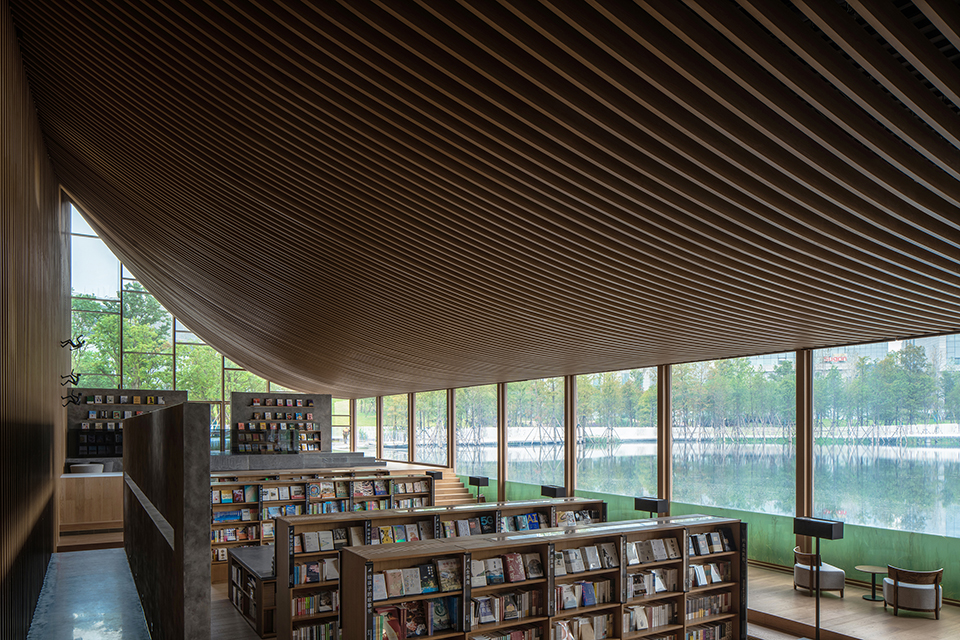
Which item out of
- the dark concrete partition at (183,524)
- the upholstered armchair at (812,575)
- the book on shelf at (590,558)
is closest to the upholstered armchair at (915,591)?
the upholstered armchair at (812,575)

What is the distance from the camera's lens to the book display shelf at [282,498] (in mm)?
11492

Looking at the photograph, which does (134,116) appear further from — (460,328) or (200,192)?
(460,328)

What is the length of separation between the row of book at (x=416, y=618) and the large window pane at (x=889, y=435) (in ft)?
22.7

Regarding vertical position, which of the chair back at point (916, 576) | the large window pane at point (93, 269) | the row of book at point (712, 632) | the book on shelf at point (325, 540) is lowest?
the row of book at point (712, 632)

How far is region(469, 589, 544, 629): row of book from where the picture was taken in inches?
241

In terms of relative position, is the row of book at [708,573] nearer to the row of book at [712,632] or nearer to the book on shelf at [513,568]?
the row of book at [712,632]

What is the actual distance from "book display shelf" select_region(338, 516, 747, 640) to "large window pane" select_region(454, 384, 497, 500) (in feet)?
33.0

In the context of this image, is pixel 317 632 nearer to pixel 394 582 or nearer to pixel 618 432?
pixel 394 582

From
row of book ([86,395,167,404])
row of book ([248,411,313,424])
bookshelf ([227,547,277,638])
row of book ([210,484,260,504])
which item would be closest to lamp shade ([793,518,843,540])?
bookshelf ([227,547,277,638])

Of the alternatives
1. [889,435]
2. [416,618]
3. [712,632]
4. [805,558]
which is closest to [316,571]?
[416,618]

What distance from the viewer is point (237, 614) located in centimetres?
922

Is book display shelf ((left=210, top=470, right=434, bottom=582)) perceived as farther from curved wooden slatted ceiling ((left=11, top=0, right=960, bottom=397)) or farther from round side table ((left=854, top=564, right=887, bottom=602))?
round side table ((left=854, top=564, right=887, bottom=602))

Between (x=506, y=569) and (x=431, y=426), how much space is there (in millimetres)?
15110

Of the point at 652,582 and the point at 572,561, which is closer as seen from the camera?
the point at 572,561
